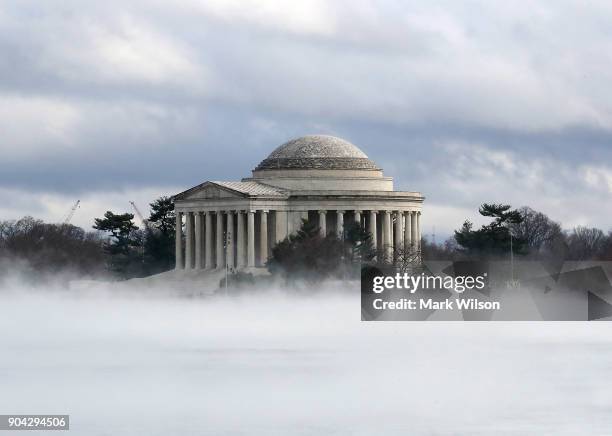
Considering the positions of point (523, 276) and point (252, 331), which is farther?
point (523, 276)

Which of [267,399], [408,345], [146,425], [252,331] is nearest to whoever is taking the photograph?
[146,425]

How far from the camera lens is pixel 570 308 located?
160 meters

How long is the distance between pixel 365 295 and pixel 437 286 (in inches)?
299

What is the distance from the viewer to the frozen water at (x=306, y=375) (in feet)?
332

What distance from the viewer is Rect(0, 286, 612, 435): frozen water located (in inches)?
3989

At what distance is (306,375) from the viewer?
385 ft

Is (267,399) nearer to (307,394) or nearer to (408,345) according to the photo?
(307,394)

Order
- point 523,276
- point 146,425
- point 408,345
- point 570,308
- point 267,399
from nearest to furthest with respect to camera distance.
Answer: point 146,425, point 267,399, point 408,345, point 570,308, point 523,276

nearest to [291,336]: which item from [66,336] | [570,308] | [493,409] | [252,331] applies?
[252,331]

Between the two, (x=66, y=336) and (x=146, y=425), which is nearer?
(x=146, y=425)

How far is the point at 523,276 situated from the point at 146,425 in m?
87.1

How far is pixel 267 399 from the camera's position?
108062 millimetres

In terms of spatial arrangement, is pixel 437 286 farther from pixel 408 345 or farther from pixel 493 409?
pixel 493 409

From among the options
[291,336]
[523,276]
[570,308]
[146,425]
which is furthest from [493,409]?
[523,276]
